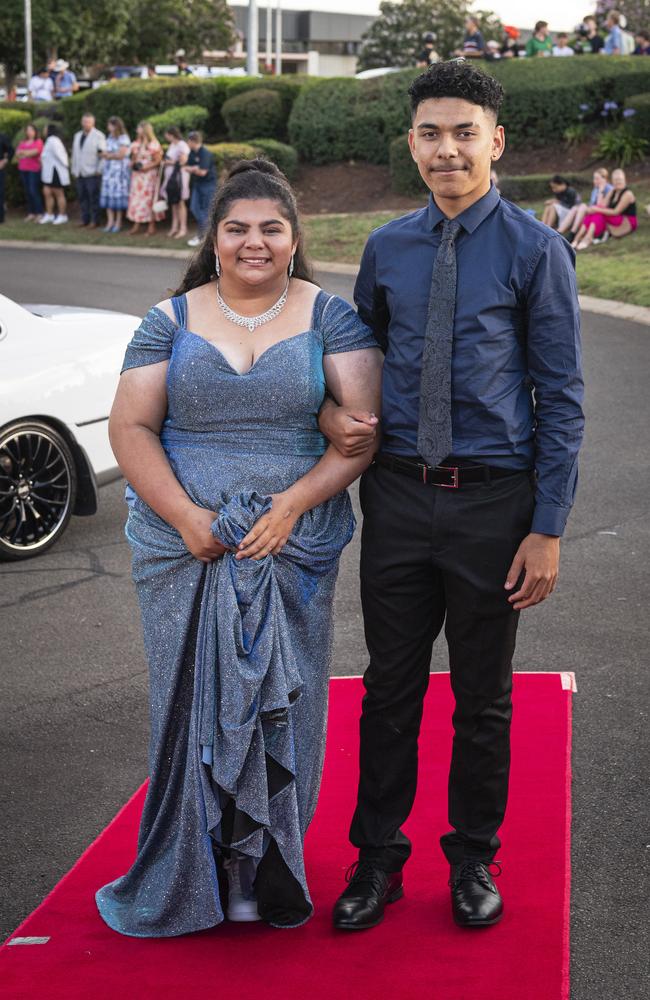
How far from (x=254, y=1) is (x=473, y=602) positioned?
38.9 meters

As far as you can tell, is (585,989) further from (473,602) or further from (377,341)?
(377,341)

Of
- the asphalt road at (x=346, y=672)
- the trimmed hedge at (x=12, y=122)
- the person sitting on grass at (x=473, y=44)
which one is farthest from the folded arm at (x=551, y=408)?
the trimmed hedge at (x=12, y=122)

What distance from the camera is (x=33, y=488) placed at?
23.7ft

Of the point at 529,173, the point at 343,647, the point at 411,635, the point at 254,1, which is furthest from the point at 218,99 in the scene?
the point at 411,635

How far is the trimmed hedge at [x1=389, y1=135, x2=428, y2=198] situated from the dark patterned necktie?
2198cm

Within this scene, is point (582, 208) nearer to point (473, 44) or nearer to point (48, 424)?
point (473, 44)

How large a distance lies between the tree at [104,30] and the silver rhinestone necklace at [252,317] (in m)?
55.5

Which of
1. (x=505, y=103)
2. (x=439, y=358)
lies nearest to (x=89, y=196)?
(x=505, y=103)

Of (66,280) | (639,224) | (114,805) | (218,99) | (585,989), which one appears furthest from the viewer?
(218,99)

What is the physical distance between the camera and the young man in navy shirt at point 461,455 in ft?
11.0

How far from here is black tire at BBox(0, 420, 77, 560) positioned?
7.11m

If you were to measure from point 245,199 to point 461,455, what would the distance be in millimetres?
876

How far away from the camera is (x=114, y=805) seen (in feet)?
14.6

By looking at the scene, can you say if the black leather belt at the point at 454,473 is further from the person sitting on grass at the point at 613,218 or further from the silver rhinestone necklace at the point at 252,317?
the person sitting on grass at the point at 613,218
